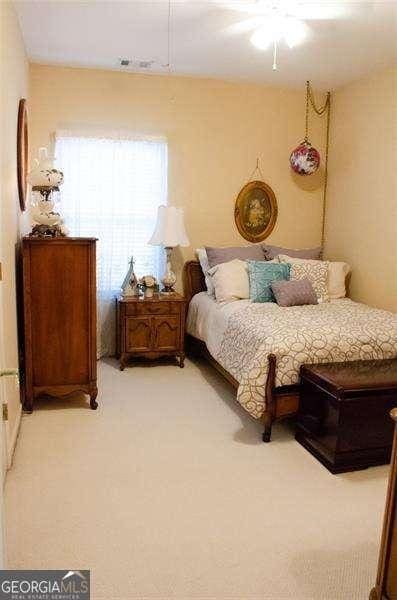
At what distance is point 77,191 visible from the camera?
4.52 meters

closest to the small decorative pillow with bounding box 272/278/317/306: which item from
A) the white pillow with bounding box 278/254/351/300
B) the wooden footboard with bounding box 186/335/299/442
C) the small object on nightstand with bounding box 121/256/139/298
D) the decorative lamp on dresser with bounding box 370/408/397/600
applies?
the white pillow with bounding box 278/254/351/300

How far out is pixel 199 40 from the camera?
3668 millimetres

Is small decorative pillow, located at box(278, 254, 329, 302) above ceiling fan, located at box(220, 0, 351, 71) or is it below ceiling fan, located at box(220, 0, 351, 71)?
below

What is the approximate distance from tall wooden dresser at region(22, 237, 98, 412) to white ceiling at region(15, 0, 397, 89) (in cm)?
150

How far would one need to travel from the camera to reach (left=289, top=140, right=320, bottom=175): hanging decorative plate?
488 cm

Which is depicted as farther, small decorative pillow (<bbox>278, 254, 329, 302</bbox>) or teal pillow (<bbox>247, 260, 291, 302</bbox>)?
small decorative pillow (<bbox>278, 254, 329, 302</bbox>)

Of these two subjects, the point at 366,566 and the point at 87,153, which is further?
the point at 87,153

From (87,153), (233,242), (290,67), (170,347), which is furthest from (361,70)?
(170,347)

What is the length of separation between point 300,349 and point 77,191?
2613 mm

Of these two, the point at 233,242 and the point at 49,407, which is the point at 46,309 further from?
the point at 233,242

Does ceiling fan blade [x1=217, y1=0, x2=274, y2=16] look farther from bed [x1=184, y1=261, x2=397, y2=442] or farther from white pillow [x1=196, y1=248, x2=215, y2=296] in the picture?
white pillow [x1=196, y1=248, x2=215, y2=296]

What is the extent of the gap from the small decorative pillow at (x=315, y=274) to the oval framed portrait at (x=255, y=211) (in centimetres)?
69

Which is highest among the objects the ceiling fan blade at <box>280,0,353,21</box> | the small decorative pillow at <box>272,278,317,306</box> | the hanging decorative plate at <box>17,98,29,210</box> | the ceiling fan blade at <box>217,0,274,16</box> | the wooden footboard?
the ceiling fan blade at <box>217,0,274,16</box>

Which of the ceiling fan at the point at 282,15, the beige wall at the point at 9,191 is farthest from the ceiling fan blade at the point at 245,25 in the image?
the beige wall at the point at 9,191
